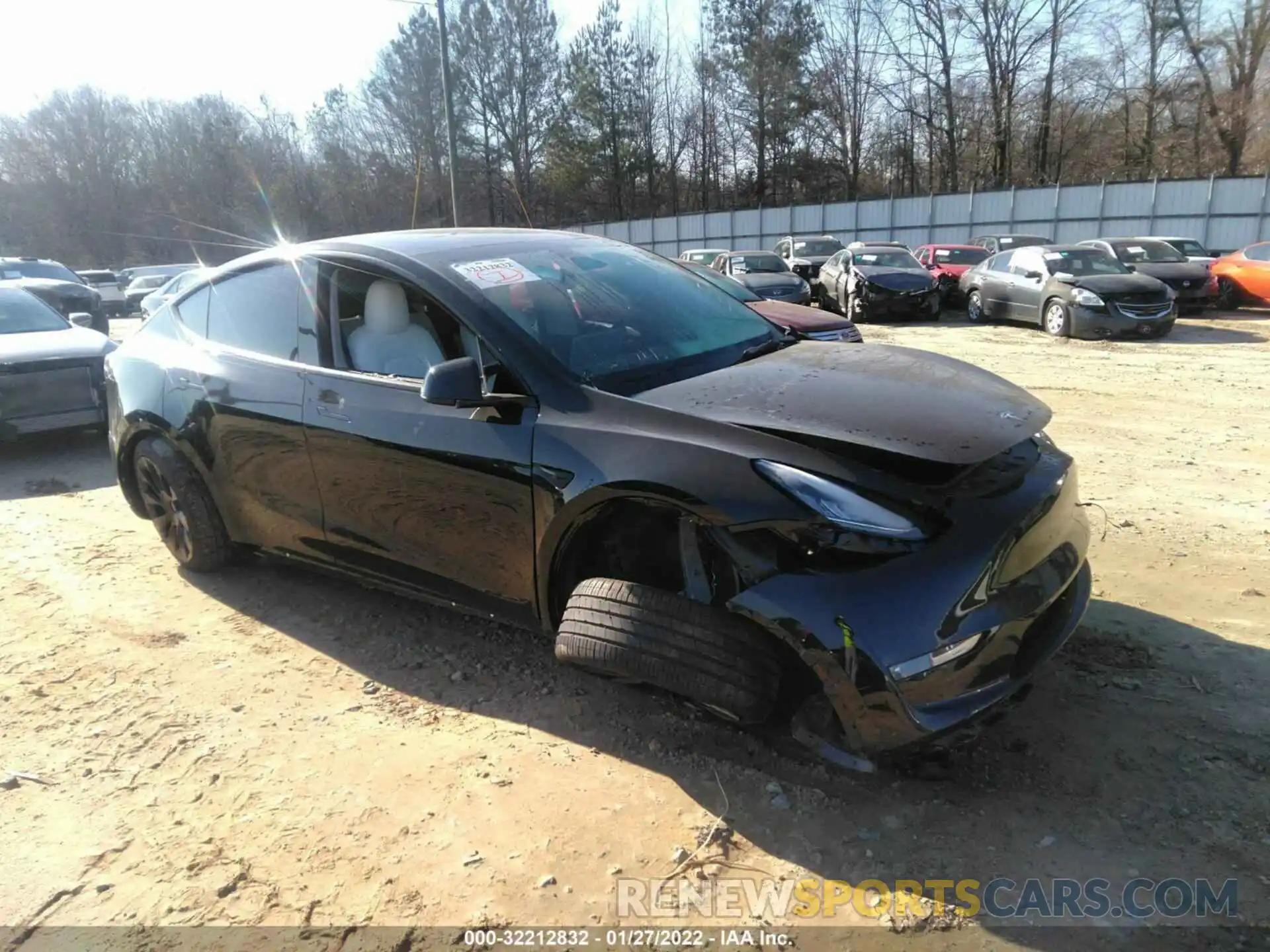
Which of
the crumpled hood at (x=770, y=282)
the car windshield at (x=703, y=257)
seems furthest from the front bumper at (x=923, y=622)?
the car windshield at (x=703, y=257)

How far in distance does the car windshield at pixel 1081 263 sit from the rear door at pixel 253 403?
1341cm

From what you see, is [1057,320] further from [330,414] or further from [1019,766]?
[330,414]

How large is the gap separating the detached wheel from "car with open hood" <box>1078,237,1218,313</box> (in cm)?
245

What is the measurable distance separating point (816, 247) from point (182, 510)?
65.2ft

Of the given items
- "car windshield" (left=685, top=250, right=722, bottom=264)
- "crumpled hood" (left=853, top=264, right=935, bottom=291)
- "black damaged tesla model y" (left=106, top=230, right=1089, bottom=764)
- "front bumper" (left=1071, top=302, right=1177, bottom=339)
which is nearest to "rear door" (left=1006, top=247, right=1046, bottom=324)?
"front bumper" (left=1071, top=302, right=1177, bottom=339)

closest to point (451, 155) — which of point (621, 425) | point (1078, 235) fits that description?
point (621, 425)

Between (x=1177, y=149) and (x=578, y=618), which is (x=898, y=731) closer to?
(x=578, y=618)

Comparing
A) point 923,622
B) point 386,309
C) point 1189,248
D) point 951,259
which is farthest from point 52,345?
point 1189,248

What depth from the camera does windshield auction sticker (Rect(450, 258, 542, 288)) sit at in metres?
3.19

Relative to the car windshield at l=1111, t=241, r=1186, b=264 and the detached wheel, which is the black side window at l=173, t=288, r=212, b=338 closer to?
the detached wheel

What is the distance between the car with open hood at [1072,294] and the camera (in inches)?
506

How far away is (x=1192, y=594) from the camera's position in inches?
146

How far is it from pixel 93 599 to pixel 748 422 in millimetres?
3646

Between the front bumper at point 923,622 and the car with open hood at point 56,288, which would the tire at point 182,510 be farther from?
the car with open hood at point 56,288
